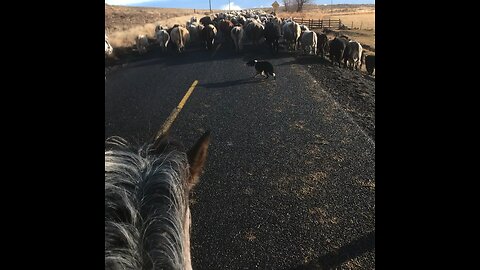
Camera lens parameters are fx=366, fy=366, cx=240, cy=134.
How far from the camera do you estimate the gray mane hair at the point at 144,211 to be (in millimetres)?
1343

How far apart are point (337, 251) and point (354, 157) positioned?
2360 mm

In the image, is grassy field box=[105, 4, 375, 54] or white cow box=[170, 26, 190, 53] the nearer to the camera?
white cow box=[170, 26, 190, 53]

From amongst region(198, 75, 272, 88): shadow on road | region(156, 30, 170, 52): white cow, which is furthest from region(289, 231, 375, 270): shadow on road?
region(156, 30, 170, 52): white cow

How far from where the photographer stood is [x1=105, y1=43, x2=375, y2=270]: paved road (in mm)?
3717

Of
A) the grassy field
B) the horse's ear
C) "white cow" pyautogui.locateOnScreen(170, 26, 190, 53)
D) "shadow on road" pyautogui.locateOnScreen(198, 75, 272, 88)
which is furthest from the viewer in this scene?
the grassy field

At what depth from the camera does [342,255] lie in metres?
3.59

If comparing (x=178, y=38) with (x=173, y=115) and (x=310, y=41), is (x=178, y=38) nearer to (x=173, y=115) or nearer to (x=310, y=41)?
→ (x=310, y=41)

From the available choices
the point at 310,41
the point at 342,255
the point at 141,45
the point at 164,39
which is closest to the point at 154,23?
the point at 164,39

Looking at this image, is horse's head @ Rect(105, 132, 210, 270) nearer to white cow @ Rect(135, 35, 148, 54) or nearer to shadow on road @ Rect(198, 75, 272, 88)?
shadow on road @ Rect(198, 75, 272, 88)

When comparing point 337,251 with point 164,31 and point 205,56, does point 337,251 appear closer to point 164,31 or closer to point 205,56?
point 205,56

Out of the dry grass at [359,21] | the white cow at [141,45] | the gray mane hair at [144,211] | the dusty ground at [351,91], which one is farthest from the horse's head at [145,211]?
the white cow at [141,45]

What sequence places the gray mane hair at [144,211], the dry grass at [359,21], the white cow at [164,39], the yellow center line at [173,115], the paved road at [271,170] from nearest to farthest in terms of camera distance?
the gray mane hair at [144,211], the paved road at [271,170], the yellow center line at [173,115], the dry grass at [359,21], the white cow at [164,39]

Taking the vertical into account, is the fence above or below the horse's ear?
above

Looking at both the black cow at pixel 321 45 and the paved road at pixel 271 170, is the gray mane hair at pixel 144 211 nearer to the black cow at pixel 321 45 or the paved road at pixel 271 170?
the paved road at pixel 271 170
